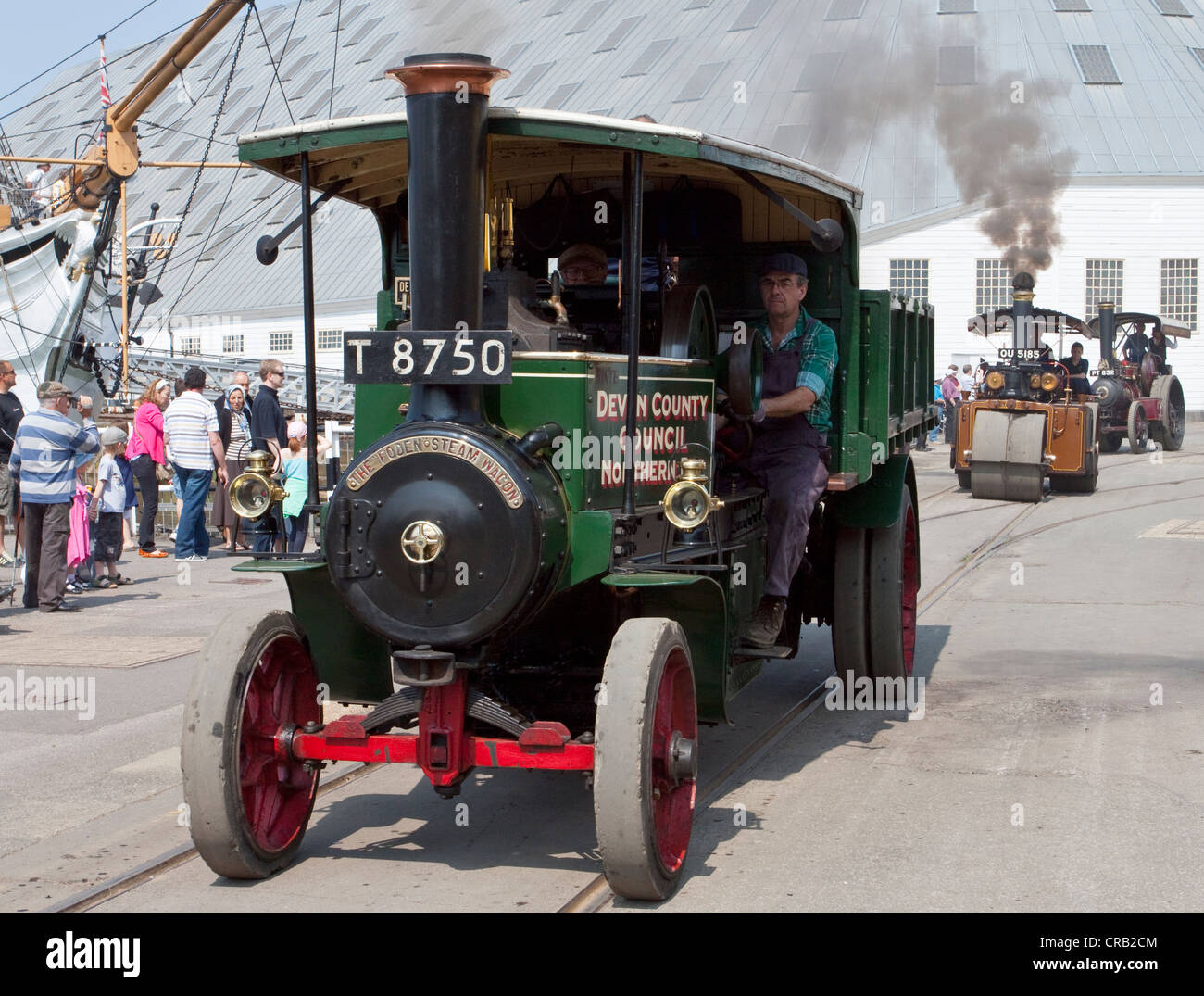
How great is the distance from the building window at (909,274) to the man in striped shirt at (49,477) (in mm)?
29990

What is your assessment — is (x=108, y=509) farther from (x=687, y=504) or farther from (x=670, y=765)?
(x=670, y=765)

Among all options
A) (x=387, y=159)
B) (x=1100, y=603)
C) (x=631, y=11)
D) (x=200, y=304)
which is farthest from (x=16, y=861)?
(x=200, y=304)

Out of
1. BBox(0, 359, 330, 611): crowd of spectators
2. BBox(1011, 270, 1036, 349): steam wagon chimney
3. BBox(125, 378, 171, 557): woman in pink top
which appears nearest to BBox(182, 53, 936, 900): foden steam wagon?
BBox(0, 359, 330, 611): crowd of spectators

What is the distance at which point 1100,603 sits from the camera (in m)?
11.0

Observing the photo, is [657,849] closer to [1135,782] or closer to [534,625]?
[534,625]

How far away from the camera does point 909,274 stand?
3847cm

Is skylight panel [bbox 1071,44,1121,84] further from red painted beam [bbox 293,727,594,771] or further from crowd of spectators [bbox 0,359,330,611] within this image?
red painted beam [bbox 293,727,594,771]

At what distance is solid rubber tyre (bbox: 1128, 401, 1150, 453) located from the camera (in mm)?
24984

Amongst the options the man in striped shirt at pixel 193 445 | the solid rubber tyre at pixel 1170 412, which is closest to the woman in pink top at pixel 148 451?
the man in striped shirt at pixel 193 445

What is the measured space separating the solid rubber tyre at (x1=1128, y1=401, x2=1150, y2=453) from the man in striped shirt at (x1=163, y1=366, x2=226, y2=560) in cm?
1637

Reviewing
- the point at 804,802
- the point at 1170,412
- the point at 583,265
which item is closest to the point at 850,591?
the point at 804,802

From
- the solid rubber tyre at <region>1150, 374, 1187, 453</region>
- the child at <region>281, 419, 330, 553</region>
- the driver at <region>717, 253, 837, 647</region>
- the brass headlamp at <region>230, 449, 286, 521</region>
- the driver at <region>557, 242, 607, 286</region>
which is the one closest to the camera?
the brass headlamp at <region>230, 449, 286, 521</region>

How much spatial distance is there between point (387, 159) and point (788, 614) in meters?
3.12

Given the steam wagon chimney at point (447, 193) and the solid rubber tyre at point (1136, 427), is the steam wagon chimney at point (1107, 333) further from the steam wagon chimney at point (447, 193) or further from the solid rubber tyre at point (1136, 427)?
the steam wagon chimney at point (447, 193)
